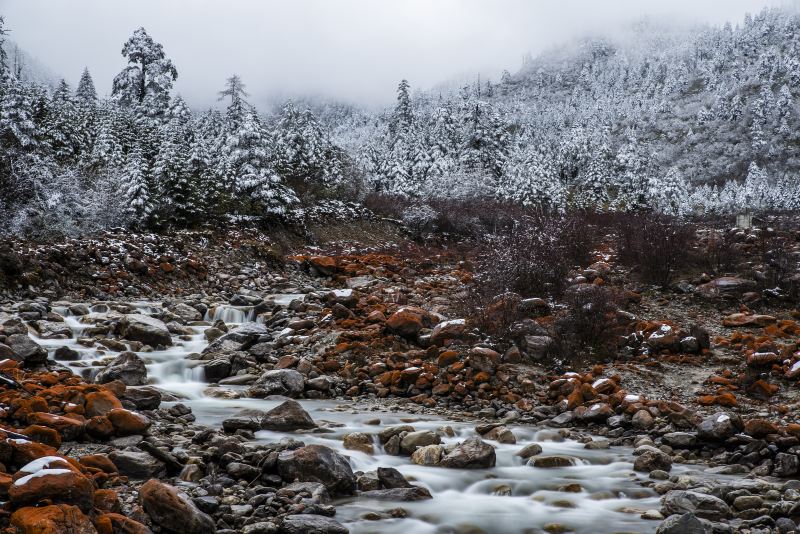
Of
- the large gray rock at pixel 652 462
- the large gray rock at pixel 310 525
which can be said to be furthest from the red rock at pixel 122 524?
the large gray rock at pixel 652 462

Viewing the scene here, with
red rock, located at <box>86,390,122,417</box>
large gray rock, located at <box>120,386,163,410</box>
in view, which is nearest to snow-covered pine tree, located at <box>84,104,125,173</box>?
large gray rock, located at <box>120,386,163,410</box>

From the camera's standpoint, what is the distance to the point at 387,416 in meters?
8.91

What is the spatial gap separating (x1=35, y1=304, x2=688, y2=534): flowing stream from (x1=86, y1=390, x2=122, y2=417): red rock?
157 centimetres

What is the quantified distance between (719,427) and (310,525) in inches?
222

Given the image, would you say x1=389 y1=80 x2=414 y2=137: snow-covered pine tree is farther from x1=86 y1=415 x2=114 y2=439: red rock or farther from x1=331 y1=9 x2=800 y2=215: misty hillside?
x1=86 y1=415 x2=114 y2=439: red rock

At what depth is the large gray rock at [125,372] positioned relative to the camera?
9.42 meters

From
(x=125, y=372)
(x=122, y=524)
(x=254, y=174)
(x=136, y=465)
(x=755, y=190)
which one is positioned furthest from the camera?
(x=755, y=190)

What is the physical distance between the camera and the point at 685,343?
10.6 metres

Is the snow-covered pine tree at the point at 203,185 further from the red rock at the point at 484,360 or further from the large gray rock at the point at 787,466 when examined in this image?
the large gray rock at the point at 787,466

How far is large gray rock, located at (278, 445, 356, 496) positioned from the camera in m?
5.65

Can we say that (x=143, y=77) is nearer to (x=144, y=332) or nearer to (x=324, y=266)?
(x=324, y=266)

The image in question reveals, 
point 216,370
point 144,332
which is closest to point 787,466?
point 216,370

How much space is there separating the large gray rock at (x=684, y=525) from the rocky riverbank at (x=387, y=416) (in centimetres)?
2

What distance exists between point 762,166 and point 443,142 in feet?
424
